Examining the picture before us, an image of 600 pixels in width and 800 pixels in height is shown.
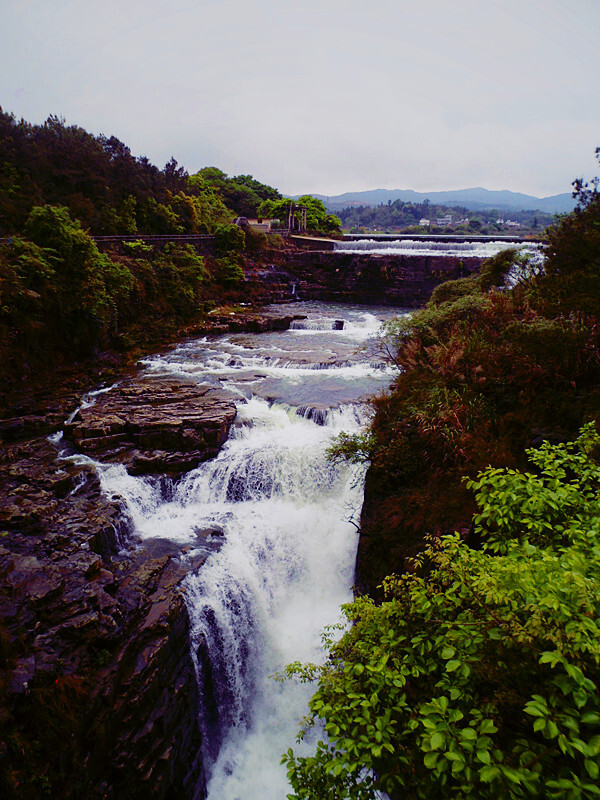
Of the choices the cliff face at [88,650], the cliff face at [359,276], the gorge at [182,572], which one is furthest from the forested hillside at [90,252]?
the cliff face at [88,650]

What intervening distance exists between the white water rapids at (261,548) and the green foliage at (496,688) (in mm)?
4594

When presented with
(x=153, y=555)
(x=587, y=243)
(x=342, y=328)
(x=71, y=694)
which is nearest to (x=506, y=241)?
(x=342, y=328)

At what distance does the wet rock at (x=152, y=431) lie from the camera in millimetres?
10789

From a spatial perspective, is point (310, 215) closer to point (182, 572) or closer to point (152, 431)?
point (152, 431)

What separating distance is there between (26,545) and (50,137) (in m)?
25.5

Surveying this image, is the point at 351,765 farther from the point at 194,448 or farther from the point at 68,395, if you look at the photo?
the point at 68,395

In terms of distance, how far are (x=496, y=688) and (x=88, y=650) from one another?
17.4ft

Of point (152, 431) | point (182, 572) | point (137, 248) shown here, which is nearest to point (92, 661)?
point (182, 572)

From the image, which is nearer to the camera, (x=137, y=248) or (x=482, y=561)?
(x=482, y=561)

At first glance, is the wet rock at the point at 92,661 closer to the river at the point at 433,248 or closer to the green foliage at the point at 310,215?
the river at the point at 433,248

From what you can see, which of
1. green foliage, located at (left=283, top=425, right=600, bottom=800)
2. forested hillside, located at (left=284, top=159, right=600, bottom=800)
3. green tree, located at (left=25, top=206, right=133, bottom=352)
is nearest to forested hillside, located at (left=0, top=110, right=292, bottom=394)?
green tree, located at (left=25, top=206, right=133, bottom=352)

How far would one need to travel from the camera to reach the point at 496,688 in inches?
126

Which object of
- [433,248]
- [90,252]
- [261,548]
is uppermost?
[433,248]

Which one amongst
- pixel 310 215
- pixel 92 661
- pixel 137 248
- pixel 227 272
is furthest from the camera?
pixel 310 215
